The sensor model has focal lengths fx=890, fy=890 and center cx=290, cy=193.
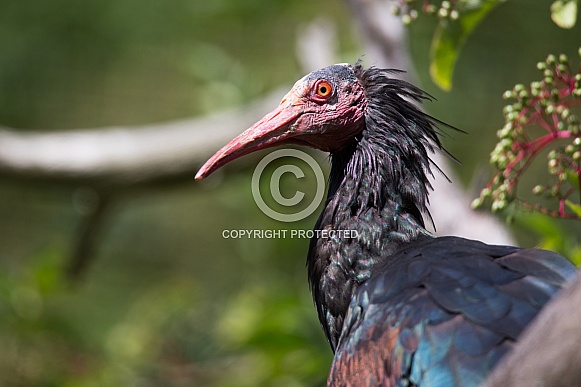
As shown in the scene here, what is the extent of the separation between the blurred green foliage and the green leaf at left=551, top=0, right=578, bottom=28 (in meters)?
2.36

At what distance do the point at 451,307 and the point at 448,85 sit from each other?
83cm

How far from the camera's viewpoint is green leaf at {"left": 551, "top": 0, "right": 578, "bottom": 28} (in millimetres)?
2338

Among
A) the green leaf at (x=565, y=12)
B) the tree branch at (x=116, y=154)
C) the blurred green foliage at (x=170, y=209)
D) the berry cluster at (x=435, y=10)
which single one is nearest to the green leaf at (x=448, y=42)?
the berry cluster at (x=435, y=10)

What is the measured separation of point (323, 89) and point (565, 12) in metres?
0.82

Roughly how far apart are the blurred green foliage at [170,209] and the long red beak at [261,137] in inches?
66.0

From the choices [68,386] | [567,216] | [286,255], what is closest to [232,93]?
[286,255]

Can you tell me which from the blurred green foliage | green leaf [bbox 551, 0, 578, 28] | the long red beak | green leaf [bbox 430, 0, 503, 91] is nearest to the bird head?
the long red beak

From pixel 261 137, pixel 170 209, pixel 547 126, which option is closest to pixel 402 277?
pixel 547 126

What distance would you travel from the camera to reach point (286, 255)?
5938 mm

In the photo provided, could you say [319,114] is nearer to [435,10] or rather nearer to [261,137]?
[261,137]

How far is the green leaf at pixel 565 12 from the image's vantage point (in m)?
2.34

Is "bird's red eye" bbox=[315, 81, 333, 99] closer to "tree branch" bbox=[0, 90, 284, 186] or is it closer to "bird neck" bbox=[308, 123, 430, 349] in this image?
"bird neck" bbox=[308, 123, 430, 349]

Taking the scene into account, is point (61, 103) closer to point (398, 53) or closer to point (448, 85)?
point (398, 53)

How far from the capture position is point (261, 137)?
2.80m
